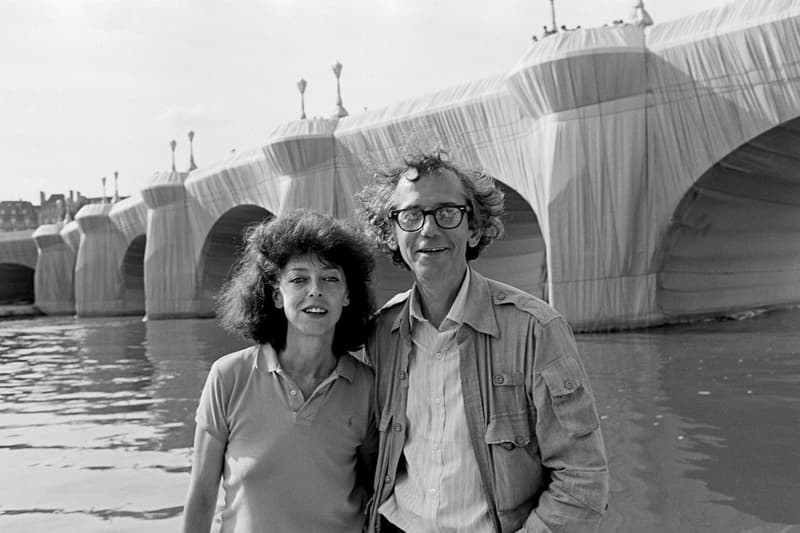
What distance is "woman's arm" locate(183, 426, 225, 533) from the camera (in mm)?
2076

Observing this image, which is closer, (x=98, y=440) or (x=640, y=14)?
(x=98, y=440)

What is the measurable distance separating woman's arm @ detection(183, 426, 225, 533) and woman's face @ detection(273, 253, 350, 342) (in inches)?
15.3

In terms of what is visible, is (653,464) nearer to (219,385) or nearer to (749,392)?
(749,392)

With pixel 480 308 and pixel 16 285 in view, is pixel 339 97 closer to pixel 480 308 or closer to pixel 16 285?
pixel 480 308

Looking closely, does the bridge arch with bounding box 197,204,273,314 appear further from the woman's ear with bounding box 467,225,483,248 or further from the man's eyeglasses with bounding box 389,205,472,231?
the man's eyeglasses with bounding box 389,205,472,231

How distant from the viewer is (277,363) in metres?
2.15

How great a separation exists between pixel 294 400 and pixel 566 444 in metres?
0.76

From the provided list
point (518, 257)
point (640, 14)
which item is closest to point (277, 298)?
point (640, 14)

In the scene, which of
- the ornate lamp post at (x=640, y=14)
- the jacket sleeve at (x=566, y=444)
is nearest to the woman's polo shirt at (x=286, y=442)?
the jacket sleeve at (x=566, y=444)

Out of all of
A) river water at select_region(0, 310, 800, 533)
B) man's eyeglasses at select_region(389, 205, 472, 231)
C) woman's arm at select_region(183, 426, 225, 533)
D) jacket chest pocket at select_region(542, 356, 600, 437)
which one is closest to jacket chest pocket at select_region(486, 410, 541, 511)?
jacket chest pocket at select_region(542, 356, 600, 437)

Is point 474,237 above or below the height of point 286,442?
above

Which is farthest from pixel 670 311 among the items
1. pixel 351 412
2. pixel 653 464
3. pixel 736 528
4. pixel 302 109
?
pixel 302 109

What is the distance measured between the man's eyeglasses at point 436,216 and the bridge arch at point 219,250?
83.7 feet

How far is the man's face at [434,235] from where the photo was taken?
1921 mm
